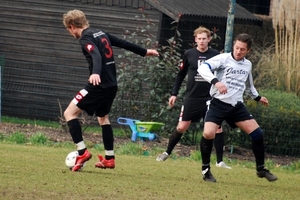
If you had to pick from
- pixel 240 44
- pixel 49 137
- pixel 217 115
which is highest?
pixel 240 44

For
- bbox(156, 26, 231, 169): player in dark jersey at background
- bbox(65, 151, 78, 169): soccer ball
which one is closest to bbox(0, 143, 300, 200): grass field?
bbox(65, 151, 78, 169): soccer ball

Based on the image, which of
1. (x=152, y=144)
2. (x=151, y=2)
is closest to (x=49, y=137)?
(x=152, y=144)

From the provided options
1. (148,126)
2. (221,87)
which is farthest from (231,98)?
(148,126)

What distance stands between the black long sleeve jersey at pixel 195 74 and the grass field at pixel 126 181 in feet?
3.53

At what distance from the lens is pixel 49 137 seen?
51.9 feet

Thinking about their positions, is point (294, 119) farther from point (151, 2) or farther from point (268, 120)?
point (151, 2)

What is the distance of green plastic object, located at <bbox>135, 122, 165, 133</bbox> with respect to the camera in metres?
15.8

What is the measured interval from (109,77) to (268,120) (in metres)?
6.56

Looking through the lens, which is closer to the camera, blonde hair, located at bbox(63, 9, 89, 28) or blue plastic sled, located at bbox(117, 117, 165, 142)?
blonde hair, located at bbox(63, 9, 89, 28)

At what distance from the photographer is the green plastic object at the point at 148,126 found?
623 inches

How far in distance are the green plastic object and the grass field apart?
3.40 metres

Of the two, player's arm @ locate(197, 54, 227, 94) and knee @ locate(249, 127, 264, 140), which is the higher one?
player's arm @ locate(197, 54, 227, 94)

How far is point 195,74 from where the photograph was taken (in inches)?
499

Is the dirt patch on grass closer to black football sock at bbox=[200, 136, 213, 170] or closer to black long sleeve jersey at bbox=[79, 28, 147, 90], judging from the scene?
black football sock at bbox=[200, 136, 213, 170]
